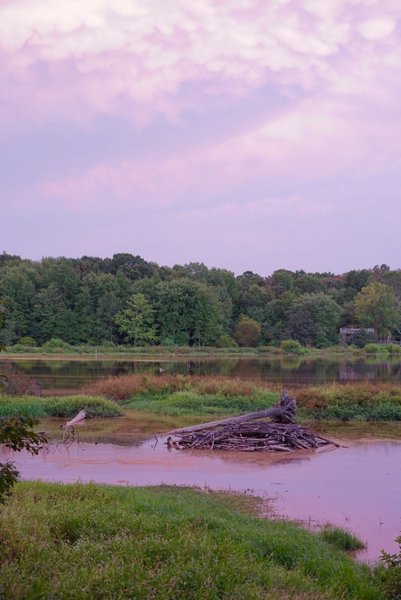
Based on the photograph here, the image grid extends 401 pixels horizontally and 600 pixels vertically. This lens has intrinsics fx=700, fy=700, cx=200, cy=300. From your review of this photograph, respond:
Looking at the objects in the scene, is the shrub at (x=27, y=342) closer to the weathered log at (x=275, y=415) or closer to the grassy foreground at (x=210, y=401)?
the grassy foreground at (x=210, y=401)

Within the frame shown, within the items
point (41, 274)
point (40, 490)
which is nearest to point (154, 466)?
point (40, 490)

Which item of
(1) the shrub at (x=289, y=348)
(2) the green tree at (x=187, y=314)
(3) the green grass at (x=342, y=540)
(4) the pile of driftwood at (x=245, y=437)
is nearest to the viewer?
(3) the green grass at (x=342, y=540)

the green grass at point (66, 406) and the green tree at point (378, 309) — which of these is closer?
the green grass at point (66, 406)

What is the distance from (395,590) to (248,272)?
130 m

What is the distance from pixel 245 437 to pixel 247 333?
74.2 meters

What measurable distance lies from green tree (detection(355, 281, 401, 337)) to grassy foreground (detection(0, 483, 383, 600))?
3645 inches

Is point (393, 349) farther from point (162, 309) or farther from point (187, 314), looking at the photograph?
point (162, 309)

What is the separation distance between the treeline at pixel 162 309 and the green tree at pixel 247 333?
0.14 m

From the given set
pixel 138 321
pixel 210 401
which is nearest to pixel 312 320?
pixel 138 321

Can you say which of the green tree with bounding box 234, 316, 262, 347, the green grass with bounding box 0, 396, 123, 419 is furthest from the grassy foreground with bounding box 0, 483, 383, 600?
the green tree with bounding box 234, 316, 262, 347

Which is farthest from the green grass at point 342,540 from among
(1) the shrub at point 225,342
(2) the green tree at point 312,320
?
(2) the green tree at point 312,320

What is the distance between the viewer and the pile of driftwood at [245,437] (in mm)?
20312

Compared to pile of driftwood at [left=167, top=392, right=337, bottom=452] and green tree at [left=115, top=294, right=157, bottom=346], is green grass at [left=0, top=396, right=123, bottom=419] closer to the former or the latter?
pile of driftwood at [left=167, top=392, right=337, bottom=452]

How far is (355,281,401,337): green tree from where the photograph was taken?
99625mm
